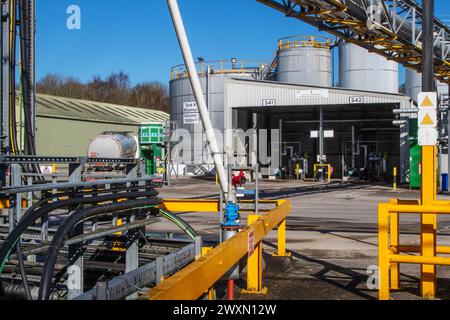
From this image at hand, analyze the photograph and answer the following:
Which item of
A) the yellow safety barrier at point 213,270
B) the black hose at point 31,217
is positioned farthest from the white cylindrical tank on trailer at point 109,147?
the black hose at point 31,217

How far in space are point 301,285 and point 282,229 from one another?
6.11ft

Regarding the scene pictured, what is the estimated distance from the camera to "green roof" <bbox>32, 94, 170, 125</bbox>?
4125 cm

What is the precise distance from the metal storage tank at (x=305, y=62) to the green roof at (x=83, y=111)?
13866 mm

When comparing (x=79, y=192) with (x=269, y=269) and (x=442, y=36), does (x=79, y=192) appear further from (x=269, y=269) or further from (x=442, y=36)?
(x=442, y=36)

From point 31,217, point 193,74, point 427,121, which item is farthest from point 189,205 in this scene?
point 31,217

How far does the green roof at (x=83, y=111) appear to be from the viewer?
4125 centimetres

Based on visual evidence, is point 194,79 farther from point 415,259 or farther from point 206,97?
point 206,97

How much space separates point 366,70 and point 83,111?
78.8ft

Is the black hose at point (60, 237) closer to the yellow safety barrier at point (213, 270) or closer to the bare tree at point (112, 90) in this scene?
the yellow safety barrier at point (213, 270)

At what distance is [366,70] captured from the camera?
119 feet

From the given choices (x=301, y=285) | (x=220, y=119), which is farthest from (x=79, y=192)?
(x=220, y=119)

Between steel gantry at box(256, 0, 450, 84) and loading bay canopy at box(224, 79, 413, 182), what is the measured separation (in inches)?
445

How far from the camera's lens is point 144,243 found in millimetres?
6902

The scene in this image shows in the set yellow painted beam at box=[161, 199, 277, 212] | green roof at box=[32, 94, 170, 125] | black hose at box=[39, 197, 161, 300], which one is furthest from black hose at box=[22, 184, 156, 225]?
green roof at box=[32, 94, 170, 125]
